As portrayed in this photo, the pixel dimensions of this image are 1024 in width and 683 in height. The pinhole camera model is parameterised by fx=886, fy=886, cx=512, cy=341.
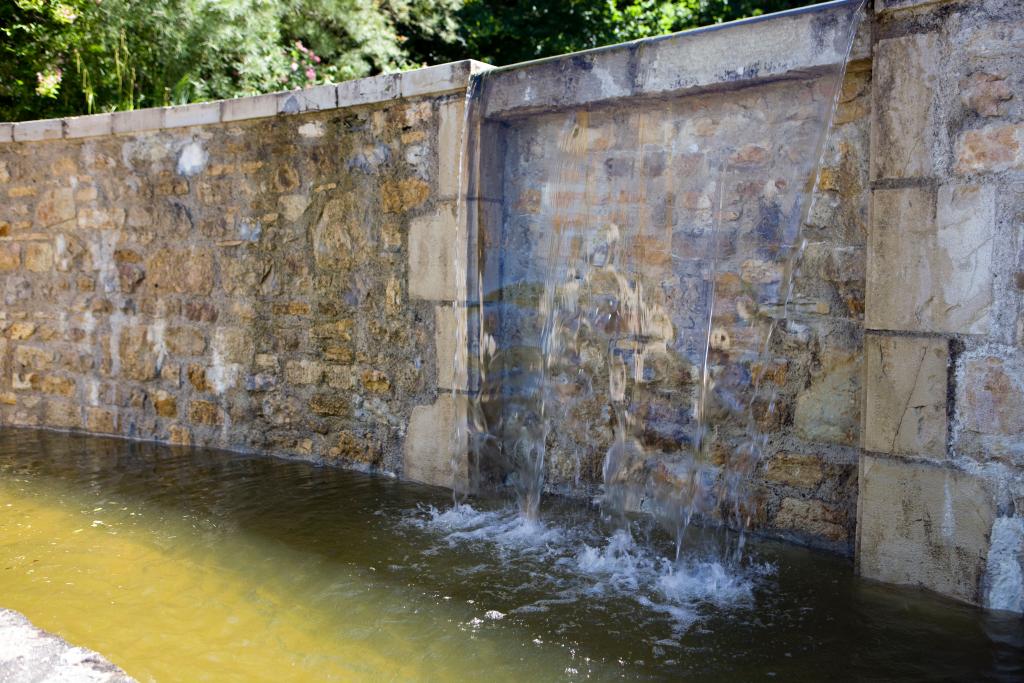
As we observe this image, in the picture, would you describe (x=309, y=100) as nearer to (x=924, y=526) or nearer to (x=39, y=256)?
(x=39, y=256)

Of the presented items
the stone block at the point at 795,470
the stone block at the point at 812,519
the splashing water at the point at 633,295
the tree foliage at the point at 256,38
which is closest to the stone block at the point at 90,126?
the tree foliage at the point at 256,38

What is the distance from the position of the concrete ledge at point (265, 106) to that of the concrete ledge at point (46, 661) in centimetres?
261

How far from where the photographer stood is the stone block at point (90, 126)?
484 cm

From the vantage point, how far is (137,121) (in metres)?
4.77

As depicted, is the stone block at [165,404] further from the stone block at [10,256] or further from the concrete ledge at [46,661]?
the concrete ledge at [46,661]

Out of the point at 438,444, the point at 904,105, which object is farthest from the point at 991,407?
the point at 438,444

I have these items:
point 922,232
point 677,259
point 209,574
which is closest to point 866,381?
point 922,232

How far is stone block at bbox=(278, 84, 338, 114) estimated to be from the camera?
13.6 ft

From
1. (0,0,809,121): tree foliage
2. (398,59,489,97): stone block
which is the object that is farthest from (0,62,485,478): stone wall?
(0,0,809,121): tree foliage

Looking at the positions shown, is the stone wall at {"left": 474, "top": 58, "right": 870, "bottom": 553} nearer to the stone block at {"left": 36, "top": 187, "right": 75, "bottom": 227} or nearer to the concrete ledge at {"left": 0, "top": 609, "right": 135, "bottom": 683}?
the concrete ledge at {"left": 0, "top": 609, "right": 135, "bottom": 683}

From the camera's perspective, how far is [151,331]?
484 centimetres

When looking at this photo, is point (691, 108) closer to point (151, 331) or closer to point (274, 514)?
point (274, 514)

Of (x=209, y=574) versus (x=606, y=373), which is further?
(x=606, y=373)

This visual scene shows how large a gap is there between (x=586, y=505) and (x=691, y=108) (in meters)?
1.60
